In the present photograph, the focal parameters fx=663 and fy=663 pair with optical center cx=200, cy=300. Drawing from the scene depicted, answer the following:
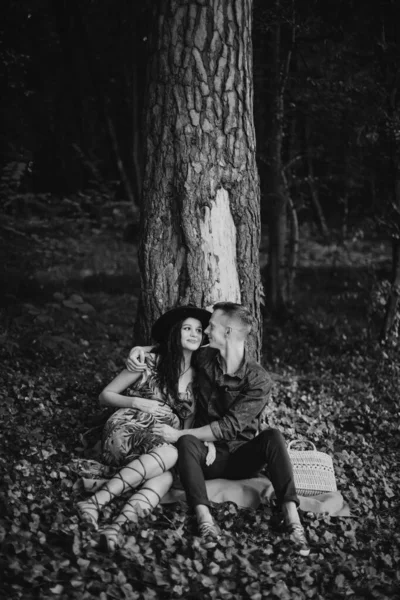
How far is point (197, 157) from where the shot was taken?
575 cm

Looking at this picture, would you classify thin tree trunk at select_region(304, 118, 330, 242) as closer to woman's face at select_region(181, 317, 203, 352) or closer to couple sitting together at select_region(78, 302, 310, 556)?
woman's face at select_region(181, 317, 203, 352)

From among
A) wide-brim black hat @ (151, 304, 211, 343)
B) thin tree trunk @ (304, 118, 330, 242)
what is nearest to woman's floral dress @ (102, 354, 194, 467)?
wide-brim black hat @ (151, 304, 211, 343)

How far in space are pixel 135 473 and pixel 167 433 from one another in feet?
1.32

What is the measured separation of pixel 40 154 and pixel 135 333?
9.98 metres

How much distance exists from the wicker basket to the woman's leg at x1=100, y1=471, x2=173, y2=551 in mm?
1049

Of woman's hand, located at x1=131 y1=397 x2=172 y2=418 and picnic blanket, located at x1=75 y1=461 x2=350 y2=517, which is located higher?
woman's hand, located at x1=131 y1=397 x2=172 y2=418

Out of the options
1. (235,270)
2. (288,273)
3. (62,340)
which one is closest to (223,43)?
(235,270)

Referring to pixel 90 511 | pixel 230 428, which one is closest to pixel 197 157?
pixel 230 428

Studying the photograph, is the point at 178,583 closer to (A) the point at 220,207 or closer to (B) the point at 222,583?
(B) the point at 222,583

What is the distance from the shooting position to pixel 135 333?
620 cm

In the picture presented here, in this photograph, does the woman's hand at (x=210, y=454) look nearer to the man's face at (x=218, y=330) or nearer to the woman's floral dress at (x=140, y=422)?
the woman's floral dress at (x=140, y=422)

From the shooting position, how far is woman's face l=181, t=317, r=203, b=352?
5184 millimetres

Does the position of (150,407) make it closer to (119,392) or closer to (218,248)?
(119,392)

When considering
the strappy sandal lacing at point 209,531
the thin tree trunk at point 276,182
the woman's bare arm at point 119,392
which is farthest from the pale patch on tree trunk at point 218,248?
the thin tree trunk at point 276,182
